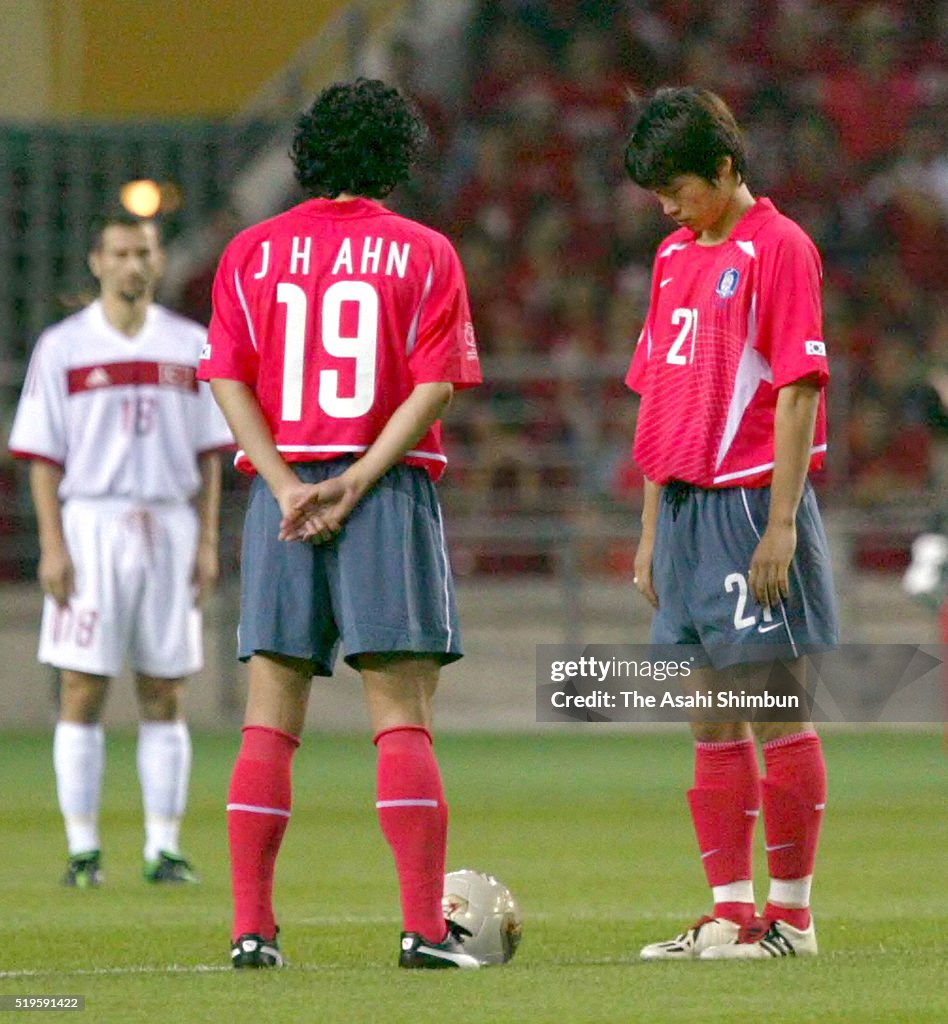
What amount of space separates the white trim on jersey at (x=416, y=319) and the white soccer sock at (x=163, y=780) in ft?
9.40

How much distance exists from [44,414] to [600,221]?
10.4m

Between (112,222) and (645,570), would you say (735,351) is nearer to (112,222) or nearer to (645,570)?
(645,570)

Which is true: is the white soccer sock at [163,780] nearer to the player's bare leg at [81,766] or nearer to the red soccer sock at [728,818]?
the player's bare leg at [81,766]

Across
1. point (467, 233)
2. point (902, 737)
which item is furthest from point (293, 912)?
point (467, 233)

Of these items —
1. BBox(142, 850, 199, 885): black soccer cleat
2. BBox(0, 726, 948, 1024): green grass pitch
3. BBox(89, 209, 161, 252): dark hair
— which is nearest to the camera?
BBox(0, 726, 948, 1024): green grass pitch

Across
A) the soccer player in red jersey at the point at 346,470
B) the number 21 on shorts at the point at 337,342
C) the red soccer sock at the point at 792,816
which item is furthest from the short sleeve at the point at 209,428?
the red soccer sock at the point at 792,816

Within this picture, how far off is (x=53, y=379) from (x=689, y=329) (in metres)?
3.01

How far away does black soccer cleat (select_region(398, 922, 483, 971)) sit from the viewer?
17.1 ft

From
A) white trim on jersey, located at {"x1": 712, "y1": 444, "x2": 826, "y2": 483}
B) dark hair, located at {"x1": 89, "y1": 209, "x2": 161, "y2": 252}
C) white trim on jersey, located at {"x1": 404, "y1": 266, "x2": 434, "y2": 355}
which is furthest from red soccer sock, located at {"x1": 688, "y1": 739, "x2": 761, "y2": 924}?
dark hair, located at {"x1": 89, "y1": 209, "x2": 161, "y2": 252}

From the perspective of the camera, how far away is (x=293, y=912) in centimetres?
686

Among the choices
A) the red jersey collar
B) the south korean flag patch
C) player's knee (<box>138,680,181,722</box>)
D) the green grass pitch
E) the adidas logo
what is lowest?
the green grass pitch

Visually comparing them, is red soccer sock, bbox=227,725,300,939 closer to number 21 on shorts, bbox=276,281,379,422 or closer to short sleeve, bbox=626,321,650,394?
number 21 on shorts, bbox=276,281,379,422

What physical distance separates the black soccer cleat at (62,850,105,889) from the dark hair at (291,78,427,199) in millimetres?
2996

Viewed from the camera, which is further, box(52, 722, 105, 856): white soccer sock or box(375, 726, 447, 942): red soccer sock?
box(52, 722, 105, 856): white soccer sock
